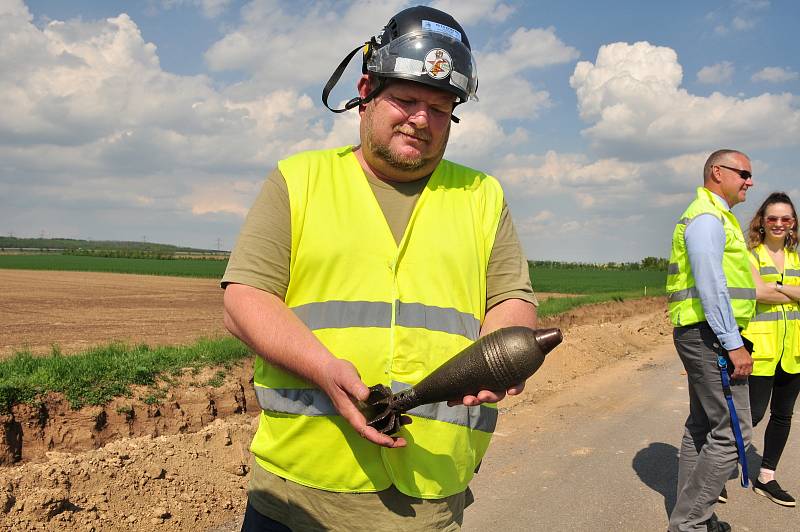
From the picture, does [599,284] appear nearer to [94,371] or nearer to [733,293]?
[94,371]

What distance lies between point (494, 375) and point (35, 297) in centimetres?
2951

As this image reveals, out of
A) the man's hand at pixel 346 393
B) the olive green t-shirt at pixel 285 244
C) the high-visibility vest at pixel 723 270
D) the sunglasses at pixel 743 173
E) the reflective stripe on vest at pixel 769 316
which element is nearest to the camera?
the man's hand at pixel 346 393

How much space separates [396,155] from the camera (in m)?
2.11

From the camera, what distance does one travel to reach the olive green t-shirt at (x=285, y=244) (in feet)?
6.40

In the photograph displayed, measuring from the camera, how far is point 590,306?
71.1ft

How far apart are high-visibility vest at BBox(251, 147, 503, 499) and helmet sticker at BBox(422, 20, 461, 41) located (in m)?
0.57

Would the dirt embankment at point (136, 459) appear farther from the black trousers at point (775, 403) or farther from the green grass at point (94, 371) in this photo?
the black trousers at point (775, 403)

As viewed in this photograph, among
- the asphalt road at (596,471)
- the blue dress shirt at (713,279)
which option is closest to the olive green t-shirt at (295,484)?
the blue dress shirt at (713,279)

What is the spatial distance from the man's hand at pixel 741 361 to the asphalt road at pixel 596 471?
1332 millimetres

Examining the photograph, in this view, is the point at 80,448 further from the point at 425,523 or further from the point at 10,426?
the point at 425,523

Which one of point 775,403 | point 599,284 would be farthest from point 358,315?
point 599,284

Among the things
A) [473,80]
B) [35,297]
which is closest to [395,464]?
[473,80]

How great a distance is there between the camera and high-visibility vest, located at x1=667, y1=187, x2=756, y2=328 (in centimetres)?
431

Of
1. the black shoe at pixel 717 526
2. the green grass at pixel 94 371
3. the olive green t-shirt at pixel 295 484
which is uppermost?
the olive green t-shirt at pixel 295 484
